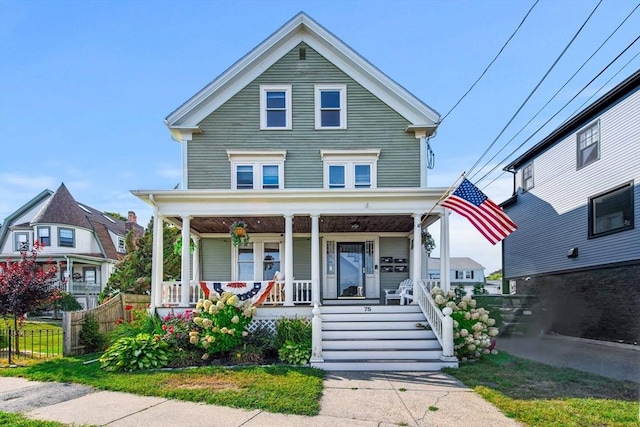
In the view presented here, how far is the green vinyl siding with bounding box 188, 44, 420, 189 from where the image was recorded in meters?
13.0

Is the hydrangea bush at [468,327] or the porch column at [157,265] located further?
the porch column at [157,265]

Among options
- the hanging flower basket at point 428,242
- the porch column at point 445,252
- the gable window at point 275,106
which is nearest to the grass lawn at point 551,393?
the porch column at point 445,252

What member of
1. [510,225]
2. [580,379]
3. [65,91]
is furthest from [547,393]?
[65,91]

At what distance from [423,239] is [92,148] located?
1223cm

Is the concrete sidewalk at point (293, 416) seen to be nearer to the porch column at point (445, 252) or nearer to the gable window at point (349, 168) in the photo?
the porch column at point (445, 252)

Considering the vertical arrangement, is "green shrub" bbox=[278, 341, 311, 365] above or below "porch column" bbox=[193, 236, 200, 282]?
below

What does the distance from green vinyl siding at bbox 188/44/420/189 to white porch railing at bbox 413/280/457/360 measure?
3.89 meters

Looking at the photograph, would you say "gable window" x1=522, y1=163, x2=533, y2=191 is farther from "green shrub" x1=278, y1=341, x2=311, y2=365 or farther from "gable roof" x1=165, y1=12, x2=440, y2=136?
"green shrub" x1=278, y1=341, x2=311, y2=365

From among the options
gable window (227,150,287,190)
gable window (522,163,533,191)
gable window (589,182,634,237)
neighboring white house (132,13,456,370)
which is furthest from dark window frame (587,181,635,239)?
gable window (227,150,287,190)

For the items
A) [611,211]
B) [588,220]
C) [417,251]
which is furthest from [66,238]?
[611,211]

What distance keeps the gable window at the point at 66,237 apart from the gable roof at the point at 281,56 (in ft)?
54.2

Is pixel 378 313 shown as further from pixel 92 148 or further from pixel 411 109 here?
pixel 92 148

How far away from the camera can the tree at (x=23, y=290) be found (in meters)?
9.57

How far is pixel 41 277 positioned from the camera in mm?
9953
